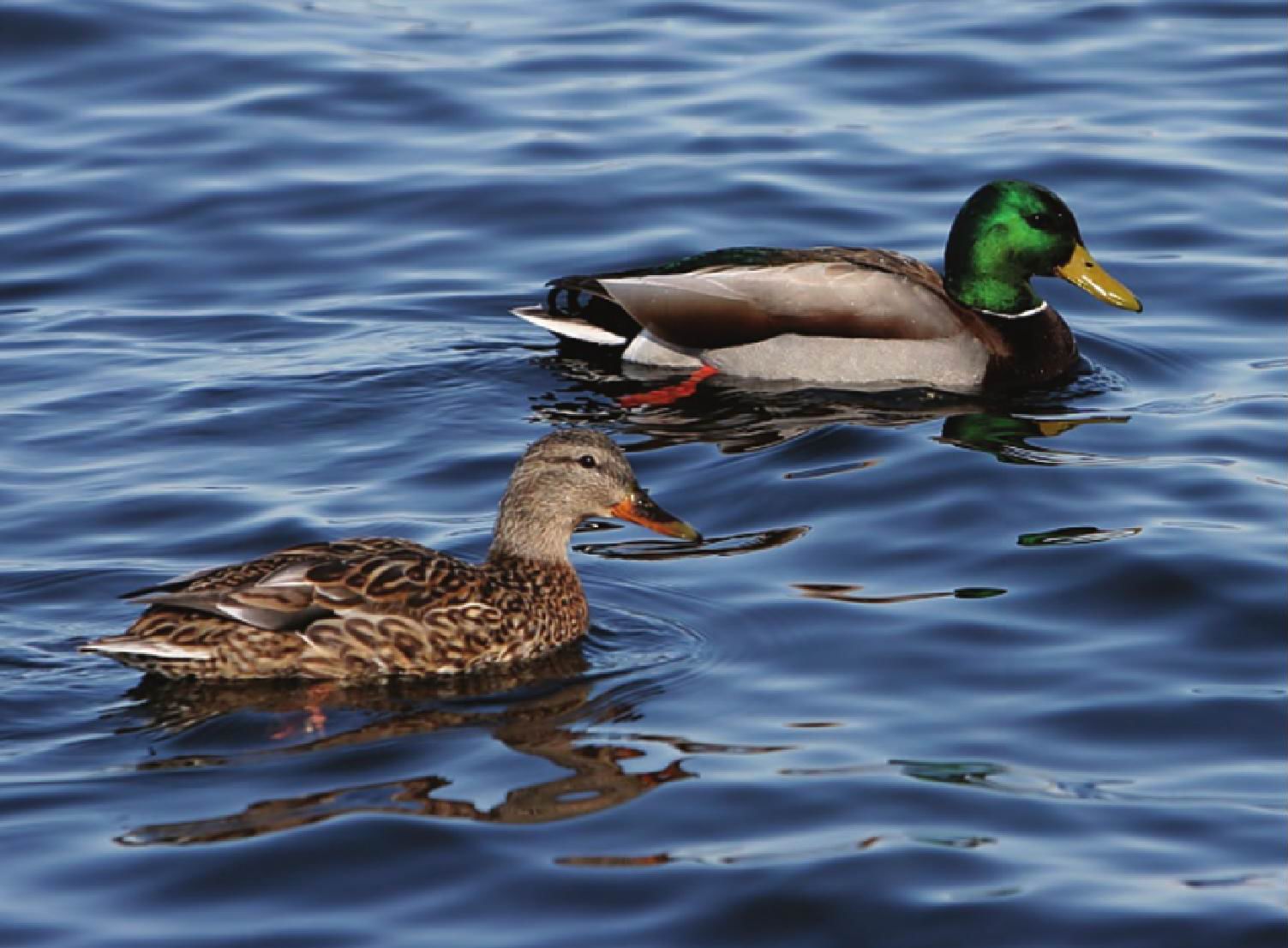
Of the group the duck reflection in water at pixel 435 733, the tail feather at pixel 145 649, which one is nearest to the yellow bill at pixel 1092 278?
the duck reflection in water at pixel 435 733

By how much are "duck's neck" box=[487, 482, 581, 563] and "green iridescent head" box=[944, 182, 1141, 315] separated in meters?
4.56

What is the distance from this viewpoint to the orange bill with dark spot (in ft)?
30.8

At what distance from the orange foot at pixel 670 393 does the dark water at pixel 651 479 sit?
12 centimetres

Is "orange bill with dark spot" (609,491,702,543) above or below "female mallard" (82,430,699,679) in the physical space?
above

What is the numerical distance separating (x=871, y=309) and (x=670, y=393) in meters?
1.10

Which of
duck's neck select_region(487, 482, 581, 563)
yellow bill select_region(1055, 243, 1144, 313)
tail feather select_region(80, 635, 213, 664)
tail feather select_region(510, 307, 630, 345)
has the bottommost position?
tail feather select_region(80, 635, 213, 664)

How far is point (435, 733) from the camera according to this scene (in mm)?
8203

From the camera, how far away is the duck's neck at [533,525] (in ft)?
30.7

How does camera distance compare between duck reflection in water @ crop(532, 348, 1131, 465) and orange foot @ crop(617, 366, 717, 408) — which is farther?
orange foot @ crop(617, 366, 717, 408)

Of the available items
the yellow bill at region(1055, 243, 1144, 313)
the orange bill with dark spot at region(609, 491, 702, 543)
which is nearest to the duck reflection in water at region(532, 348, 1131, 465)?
the yellow bill at region(1055, 243, 1144, 313)

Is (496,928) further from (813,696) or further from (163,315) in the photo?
(163,315)

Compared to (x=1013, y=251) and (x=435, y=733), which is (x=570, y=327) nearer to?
(x=1013, y=251)

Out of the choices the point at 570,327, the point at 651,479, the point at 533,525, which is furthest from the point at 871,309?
the point at 533,525

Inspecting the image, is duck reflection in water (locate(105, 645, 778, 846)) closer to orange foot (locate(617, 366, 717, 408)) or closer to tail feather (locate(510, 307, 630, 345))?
orange foot (locate(617, 366, 717, 408))
